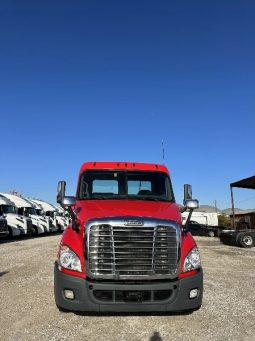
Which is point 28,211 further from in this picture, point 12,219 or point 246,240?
point 246,240

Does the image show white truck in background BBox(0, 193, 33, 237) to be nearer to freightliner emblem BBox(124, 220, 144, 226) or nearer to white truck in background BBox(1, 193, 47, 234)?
white truck in background BBox(1, 193, 47, 234)

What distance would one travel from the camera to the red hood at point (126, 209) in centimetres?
641

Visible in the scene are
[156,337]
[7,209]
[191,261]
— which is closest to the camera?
[156,337]

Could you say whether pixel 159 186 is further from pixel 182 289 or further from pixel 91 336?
pixel 91 336

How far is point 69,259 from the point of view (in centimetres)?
625

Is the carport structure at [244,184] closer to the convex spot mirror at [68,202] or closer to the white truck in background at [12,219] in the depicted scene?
the white truck in background at [12,219]

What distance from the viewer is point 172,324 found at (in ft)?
21.5

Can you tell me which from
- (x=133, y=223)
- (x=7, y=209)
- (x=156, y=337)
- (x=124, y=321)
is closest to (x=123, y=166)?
(x=133, y=223)

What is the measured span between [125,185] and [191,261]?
227 cm

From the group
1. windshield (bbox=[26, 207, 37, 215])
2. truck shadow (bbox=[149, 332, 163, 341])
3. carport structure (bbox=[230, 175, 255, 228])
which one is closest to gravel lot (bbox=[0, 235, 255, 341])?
truck shadow (bbox=[149, 332, 163, 341])

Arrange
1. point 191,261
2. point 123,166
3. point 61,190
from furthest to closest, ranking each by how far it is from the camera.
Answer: point 123,166, point 61,190, point 191,261

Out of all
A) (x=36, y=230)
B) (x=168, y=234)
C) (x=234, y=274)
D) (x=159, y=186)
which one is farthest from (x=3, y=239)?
(x=168, y=234)

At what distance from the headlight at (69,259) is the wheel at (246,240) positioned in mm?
18248

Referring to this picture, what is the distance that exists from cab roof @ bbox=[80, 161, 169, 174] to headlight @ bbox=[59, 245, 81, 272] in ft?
7.73
